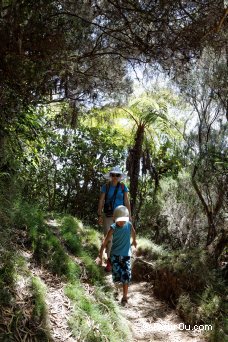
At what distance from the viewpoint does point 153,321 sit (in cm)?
554

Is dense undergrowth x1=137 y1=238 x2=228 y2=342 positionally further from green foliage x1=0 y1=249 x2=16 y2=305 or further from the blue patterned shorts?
green foliage x1=0 y1=249 x2=16 y2=305

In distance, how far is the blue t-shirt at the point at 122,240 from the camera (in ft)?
17.2

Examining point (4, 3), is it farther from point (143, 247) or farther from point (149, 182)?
point (149, 182)

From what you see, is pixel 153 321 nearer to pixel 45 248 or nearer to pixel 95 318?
pixel 95 318

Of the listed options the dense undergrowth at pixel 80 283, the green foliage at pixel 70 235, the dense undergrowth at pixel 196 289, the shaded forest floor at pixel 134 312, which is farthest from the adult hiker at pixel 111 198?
the dense undergrowth at pixel 196 289

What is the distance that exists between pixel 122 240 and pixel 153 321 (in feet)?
4.42

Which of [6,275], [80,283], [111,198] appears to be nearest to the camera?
[6,275]

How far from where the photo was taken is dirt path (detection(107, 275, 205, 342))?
4.98m

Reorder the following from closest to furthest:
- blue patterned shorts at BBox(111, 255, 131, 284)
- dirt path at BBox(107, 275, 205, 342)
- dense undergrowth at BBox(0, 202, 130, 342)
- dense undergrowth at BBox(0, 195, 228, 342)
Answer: dense undergrowth at BBox(0, 202, 130, 342), dense undergrowth at BBox(0, 195, 228, 342), dirt path at BBox(107, 275, 205, 342), blue patterned shorts at BBox(111, 255, 131, 284)

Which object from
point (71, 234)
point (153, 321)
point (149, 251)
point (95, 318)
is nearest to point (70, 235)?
point (71, 234)

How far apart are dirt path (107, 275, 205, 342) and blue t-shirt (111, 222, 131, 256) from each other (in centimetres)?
78

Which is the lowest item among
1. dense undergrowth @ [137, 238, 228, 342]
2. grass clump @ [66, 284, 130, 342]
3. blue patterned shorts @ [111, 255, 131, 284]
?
dense undergrowth @ [137, 238, 228, 342]

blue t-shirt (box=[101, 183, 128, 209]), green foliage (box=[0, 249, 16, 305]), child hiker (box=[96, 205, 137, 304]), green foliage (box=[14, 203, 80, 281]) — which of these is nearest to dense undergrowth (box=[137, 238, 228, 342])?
child hiker (box=[96, 205, 137, 304])

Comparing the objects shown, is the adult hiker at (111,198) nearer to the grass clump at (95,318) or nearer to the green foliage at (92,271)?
the green foliage at (92,271)
